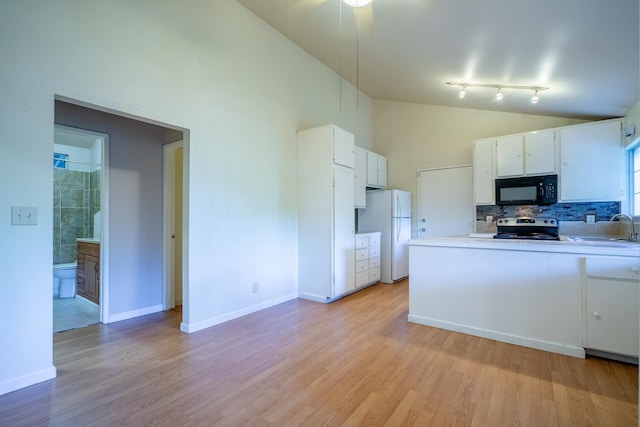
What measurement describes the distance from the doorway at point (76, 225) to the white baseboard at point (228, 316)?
1394 millimetres

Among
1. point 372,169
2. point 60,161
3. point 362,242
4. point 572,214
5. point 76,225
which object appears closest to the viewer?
point 572,214

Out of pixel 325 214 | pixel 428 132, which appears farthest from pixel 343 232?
pixel 428 132

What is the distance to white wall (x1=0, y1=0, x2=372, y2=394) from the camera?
77.8 inches

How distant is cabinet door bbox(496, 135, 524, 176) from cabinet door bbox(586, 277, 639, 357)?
237 centimetres

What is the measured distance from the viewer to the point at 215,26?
3.18m

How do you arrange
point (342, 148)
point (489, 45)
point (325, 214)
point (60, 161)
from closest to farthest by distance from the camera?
point (489, 45)
point (325, 214)
point (342, 148)
point (60, 161)

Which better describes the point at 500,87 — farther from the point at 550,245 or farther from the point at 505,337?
the point at 505,337

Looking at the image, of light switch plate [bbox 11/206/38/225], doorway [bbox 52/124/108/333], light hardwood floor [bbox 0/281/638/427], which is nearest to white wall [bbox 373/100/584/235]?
light hardwood floor [bbox 0/281/638/427]

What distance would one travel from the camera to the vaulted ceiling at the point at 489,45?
220 cm

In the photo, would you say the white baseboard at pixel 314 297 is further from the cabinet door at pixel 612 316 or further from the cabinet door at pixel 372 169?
the cabinet door at pixel 612 316

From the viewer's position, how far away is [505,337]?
2672 mm

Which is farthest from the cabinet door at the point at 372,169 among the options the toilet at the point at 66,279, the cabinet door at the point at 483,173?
the toilet at the point at 66,279

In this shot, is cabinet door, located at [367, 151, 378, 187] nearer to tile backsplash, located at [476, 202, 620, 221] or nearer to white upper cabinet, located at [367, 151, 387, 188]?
white upper cabinet, located at [367, 151, 387, 188]

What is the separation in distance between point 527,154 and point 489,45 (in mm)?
2093
